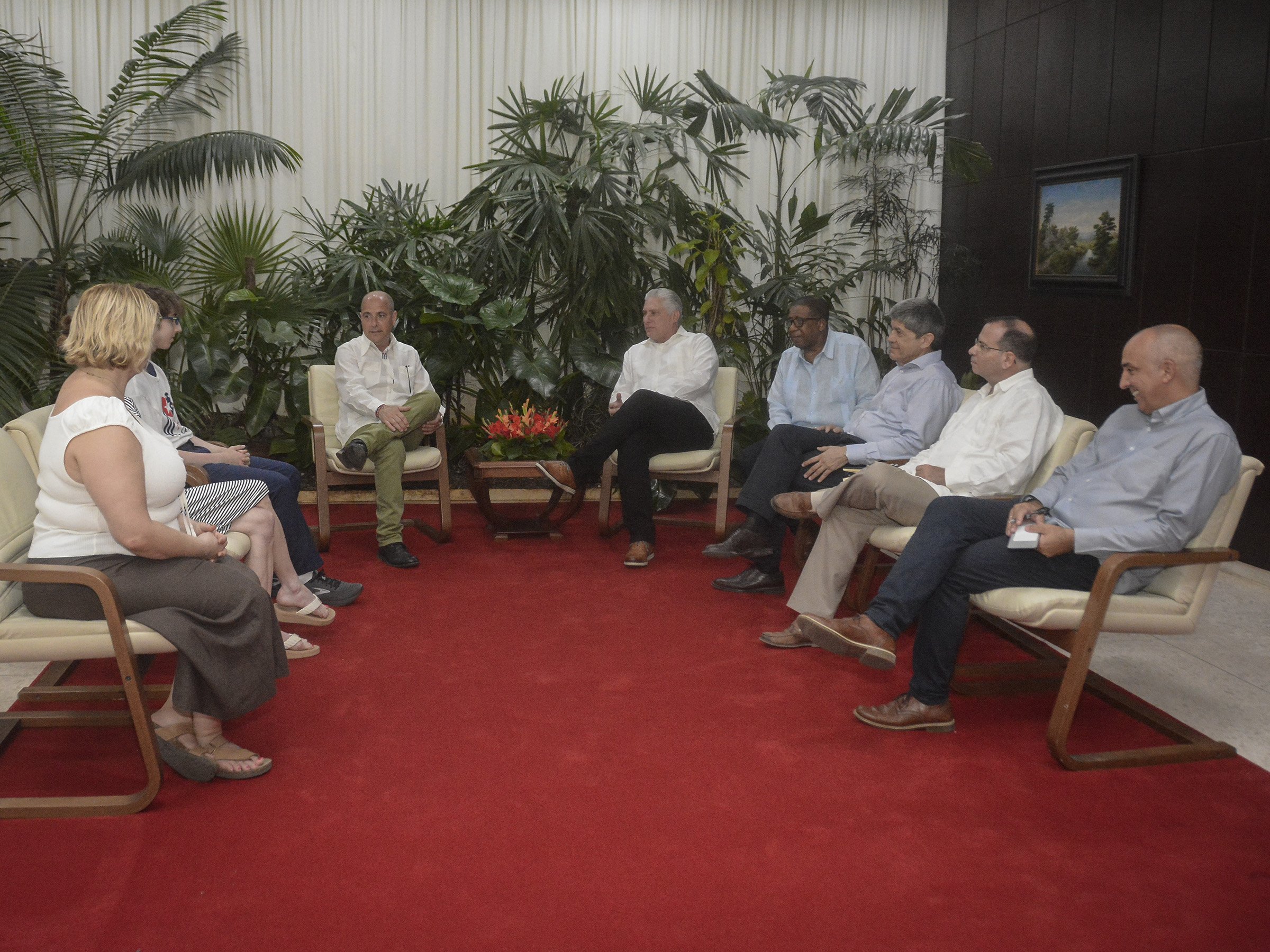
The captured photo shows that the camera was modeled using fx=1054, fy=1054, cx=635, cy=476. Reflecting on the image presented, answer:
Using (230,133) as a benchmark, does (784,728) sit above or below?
below

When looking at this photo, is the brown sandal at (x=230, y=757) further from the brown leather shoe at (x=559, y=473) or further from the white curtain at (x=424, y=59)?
the white curtain at (x=424, y=59)

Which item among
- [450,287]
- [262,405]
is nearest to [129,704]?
[262,405]

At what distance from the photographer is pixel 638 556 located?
5.01 metres

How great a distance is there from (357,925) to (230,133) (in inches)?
230

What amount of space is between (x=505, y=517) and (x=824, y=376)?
1912 mm

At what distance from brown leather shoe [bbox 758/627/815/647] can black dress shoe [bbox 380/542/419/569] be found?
1836mm

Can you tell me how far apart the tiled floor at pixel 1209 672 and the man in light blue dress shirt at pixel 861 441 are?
1114mm

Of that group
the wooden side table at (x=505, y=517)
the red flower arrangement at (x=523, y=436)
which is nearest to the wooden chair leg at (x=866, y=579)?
the wooden side table at (x=505, y=517)

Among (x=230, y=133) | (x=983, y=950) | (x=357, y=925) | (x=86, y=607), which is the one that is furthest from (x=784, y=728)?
(x=230, y=133)

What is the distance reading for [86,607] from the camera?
2703 mm

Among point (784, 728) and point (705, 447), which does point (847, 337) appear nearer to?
point (705, 447)

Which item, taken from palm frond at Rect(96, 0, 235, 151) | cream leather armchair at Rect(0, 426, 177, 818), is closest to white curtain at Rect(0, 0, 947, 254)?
palm frond at Rect(96, 0, 235, 151)

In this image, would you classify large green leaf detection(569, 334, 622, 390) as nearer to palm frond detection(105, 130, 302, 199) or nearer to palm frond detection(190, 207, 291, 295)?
palm frond detection(190, 207, 291, 295)

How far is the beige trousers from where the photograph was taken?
375 cm
